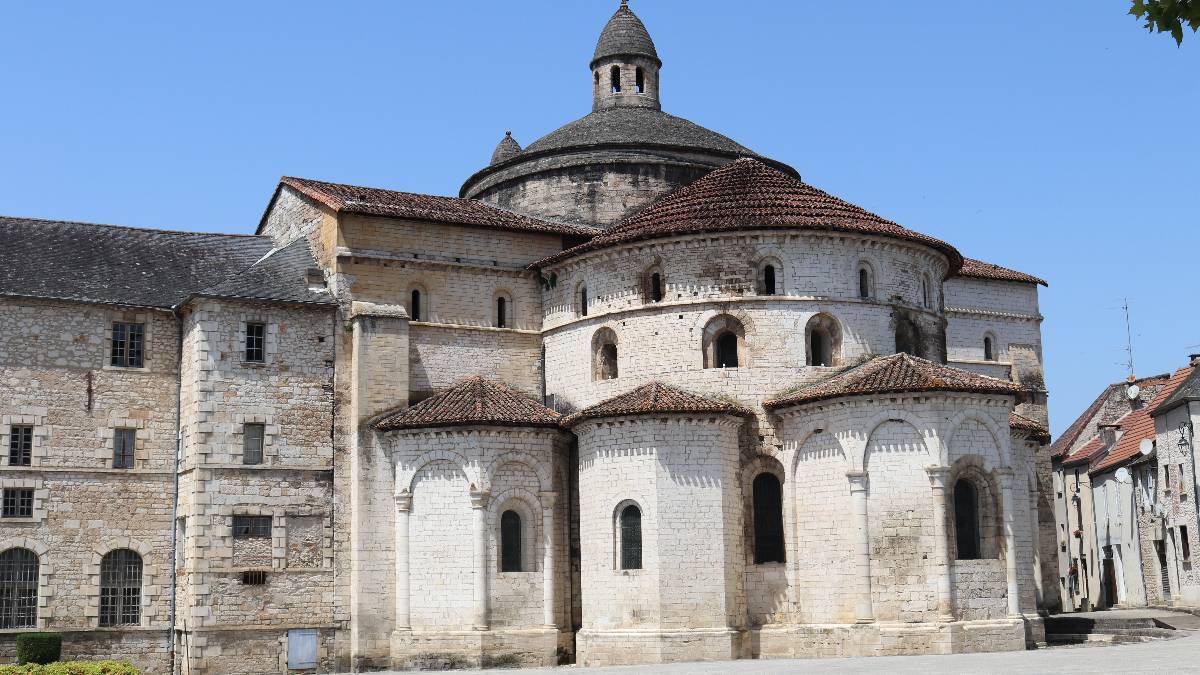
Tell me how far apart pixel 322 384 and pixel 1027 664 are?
1877cm

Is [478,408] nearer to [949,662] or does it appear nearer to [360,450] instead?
[360,450]

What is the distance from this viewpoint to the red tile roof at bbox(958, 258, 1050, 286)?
152ft

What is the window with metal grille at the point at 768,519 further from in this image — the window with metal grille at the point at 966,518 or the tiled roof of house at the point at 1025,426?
the tiled roof of house at the point at 1025,426

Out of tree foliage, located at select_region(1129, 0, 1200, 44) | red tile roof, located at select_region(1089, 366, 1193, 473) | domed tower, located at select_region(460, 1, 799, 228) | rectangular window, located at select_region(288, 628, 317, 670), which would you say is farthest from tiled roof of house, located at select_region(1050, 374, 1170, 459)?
tree foliage, located at select_region(1129, 0, 1200, 44)

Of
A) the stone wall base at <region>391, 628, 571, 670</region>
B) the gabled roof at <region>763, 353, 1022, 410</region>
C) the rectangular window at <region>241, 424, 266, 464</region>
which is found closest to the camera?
the gabled roof at <region>763, 353, 1022, 410</region>

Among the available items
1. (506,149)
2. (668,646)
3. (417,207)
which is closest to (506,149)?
(506,149)

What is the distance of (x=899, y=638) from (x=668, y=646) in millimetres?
5156

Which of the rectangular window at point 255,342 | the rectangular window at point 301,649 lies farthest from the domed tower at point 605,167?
the rectangular window at point 301,649

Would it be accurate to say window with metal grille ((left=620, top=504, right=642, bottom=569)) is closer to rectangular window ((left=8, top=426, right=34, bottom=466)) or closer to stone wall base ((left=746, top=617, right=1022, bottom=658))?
stone wall base ((left=746, top=617, right=1022, bottom=658))

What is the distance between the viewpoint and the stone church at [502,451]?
1200 inches

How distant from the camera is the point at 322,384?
112ft

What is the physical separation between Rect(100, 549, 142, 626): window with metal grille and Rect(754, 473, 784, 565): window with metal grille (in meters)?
15.6

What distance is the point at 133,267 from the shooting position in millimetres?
35625

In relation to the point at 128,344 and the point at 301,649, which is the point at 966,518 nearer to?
the point at 301,649
